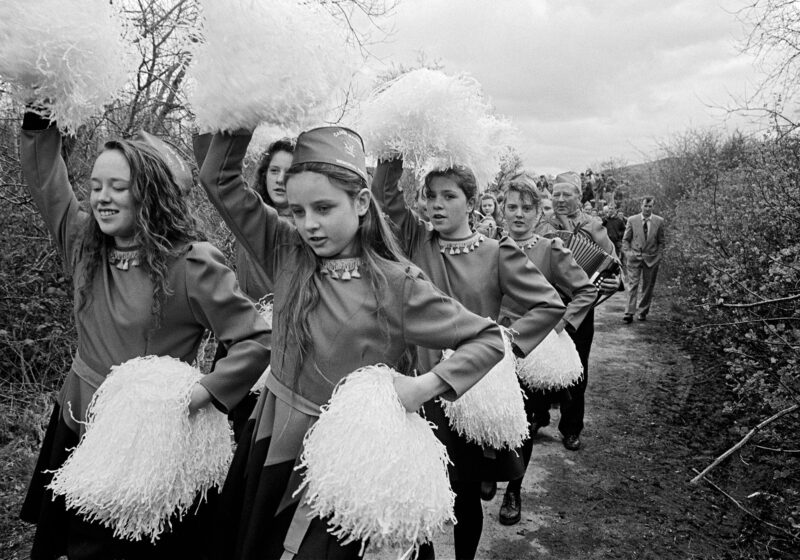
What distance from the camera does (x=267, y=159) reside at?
3.61m

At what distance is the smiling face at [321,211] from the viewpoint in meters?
2.03

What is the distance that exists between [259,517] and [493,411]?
128 cm

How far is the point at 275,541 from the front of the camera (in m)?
1.95

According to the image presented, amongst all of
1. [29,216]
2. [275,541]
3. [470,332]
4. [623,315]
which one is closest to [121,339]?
[275,541]

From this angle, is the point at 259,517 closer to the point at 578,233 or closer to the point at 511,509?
the point at 511,509

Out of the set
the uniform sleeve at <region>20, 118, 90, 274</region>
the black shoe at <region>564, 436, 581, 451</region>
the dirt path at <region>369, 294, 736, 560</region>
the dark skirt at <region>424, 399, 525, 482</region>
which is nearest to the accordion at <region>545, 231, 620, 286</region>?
the black shoe at <region>564, 436, 581, 451</region>

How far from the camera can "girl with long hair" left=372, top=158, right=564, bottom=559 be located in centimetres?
314

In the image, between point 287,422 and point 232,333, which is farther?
point 232,333

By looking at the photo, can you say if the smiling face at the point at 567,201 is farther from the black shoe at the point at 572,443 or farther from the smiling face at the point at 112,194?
the smiling face at the point at 112,194

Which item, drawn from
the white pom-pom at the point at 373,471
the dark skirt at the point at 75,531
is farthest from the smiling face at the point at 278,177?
the white pom-pom at the point at 373,471

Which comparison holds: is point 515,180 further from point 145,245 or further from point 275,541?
point 275,541

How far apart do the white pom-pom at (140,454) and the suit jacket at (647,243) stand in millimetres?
10034

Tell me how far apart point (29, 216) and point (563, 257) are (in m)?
4.40

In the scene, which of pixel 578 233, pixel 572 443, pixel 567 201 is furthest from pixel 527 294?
pixel 567 201
